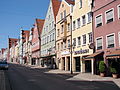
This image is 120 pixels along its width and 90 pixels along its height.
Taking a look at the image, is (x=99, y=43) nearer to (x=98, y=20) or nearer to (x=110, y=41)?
(x=110, y=41)

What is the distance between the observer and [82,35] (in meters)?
33.8

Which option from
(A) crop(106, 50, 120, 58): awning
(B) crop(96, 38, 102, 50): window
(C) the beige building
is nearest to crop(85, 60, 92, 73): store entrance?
(B) crop(96, 38, 102, 50): window

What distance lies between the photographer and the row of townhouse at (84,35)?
84.2ft

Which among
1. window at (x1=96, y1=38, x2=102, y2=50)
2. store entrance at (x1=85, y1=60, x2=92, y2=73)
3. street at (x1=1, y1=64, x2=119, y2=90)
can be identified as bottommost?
street at (x1=1, y1=64, x2=119, y2=90)

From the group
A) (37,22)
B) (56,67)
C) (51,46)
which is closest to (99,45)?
(56,67)

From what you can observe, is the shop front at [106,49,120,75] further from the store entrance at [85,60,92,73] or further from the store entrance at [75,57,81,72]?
the store entrance at [75,57,81,72]

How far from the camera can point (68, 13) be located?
4009cm

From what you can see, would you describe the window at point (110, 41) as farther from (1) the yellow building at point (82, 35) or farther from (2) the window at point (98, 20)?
(1) the yellow building at point (82, 35)

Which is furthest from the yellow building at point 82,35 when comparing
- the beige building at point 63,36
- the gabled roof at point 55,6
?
the gabled roof at point 55,6

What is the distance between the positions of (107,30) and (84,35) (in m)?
7.13

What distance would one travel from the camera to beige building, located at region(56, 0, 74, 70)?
40.0 m

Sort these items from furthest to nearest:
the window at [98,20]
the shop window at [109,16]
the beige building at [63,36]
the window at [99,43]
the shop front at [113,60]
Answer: the beige building at [63,36] → the window at [98,20] → the window at [99,43] → the shop window at [109,16] → the shop front at [113,60]

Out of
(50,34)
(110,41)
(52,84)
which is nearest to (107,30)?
(110,41)

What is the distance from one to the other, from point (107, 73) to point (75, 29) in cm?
1265
